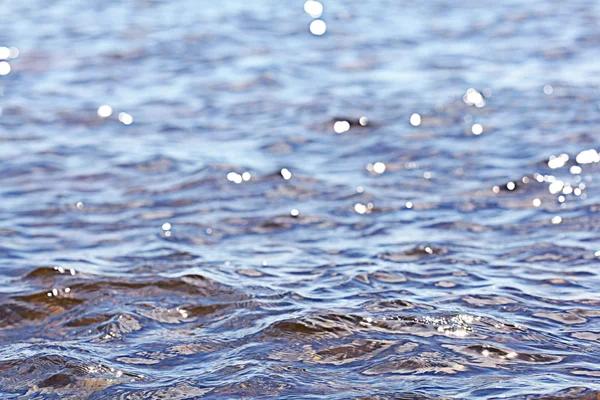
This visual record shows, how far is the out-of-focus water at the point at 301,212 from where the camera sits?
12.8 feet

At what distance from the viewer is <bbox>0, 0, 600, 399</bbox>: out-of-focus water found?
3.89 meters

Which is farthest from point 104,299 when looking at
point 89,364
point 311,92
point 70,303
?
point 311,92

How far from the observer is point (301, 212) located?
19.1 feet

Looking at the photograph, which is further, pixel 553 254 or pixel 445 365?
pixel 553 254

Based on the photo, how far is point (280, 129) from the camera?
24.2 feet

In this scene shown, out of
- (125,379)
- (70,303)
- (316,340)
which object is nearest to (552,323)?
(316,340)

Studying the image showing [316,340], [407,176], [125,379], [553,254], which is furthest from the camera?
[407,176]

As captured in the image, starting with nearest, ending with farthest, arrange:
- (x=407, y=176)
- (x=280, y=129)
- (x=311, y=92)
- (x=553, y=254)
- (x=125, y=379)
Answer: (x=125, y=379), (x=553, y=254), (x=407, y=176), (x=280, y=129), (x=311, y=92)

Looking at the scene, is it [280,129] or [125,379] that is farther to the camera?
[280,129]

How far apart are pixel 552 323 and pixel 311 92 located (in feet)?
15.0

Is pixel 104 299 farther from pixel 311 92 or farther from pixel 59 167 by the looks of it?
pixel 311 92

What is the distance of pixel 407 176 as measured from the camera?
6383 millimetres

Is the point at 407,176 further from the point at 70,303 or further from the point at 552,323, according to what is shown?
the point at 70,303

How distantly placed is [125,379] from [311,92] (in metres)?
5.02
